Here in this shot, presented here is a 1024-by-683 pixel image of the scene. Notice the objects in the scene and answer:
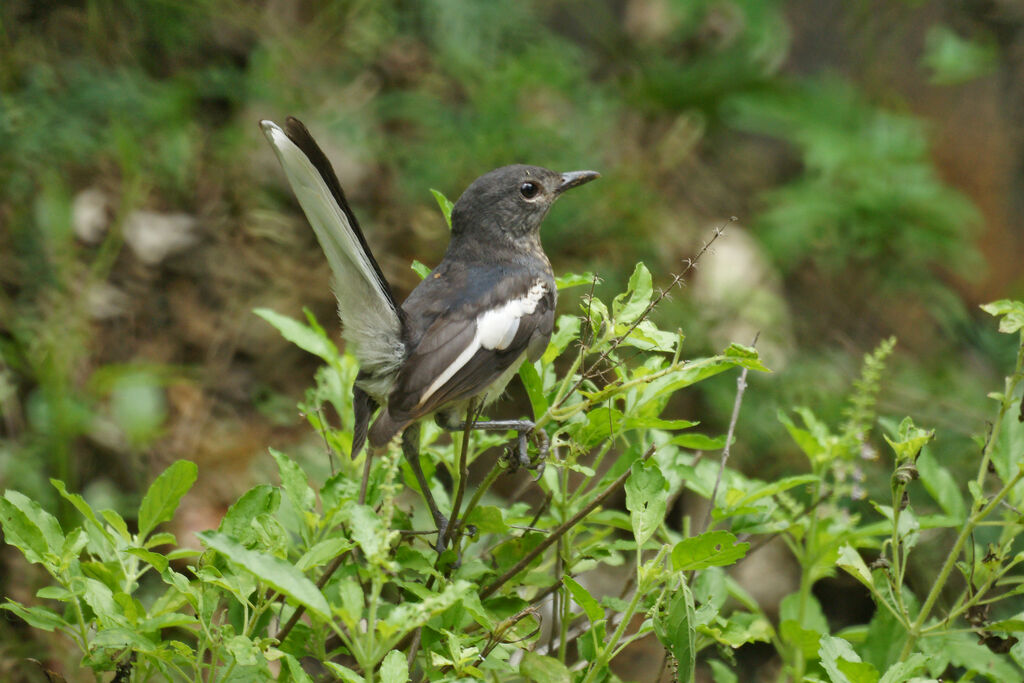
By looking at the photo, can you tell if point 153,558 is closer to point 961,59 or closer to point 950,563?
point 950,563

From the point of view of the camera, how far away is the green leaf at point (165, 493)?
174cm

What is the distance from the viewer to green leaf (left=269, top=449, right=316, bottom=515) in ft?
5.79

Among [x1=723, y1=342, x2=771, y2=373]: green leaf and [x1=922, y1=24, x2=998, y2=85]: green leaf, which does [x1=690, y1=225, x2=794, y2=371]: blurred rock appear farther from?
[x1=723, y1=342, x2=771, y2=373]: green leaf

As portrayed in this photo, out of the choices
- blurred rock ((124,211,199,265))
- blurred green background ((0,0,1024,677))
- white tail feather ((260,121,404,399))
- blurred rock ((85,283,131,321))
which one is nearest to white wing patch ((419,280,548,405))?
white tail feather ((260,121,404,399))

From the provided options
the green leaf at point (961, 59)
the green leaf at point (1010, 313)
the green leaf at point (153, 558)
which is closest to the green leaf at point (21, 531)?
the green leaf at point (153, 558)

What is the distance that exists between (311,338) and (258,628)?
2.13 ft

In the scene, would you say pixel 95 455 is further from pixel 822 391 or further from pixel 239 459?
pixel 822 391

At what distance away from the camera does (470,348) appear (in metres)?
2.53

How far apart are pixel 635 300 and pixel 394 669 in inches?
29.2

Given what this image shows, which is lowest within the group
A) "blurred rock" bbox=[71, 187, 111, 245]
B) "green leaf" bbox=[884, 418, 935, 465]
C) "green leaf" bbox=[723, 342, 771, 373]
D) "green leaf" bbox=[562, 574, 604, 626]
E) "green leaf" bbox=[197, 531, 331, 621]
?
"blurred rock" bbox=[71, 187, 111, 245]

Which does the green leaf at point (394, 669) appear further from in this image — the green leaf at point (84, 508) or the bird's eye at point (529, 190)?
the bird's eye at point (529, 190)

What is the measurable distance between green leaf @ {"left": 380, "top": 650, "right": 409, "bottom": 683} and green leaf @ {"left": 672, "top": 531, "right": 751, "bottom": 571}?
0.45 meters

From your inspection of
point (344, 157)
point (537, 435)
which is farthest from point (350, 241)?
point (344, 157)

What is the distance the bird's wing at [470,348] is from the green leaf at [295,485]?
20.9 inches
